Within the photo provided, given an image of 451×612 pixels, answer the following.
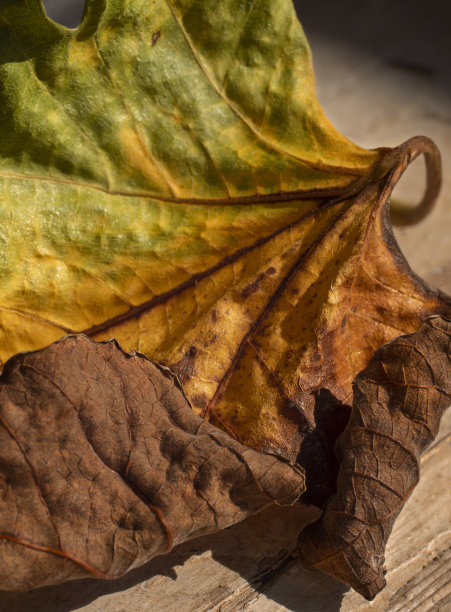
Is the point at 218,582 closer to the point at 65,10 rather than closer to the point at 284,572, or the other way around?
the point at 284,572

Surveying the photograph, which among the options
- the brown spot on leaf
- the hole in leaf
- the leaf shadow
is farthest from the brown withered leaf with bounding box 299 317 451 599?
the hole in leaf

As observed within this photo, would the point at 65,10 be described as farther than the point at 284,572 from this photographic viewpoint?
Yes

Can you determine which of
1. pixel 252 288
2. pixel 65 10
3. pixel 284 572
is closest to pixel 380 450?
pixel 284 572

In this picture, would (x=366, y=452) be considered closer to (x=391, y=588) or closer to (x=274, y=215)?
(x=391, y=588)

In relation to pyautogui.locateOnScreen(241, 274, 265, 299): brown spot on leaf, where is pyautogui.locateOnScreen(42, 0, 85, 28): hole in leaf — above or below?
above

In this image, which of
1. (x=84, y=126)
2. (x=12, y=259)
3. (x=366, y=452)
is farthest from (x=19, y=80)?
(x=366, y=452)

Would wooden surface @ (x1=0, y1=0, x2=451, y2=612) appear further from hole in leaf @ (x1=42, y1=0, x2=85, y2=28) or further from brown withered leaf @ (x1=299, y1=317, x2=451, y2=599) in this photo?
hole in leaf @ (x1=42, y1=0, x2=85, y2=28)

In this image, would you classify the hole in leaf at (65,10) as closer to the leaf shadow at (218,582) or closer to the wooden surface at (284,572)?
the wooden surface at (284,572)
